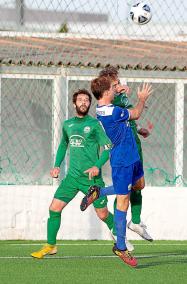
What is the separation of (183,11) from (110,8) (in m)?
1.04

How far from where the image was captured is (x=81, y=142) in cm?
1448

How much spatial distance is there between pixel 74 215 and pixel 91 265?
438 centimetres

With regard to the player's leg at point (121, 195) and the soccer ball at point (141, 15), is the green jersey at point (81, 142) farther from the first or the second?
the soccer ball at point (141, 15)

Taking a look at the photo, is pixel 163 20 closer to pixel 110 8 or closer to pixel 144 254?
pixel 110 8

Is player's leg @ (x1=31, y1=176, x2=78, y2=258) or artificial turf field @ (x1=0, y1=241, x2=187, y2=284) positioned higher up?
player's leg @ (x1=31, y1=176, x2=78, y2=258)

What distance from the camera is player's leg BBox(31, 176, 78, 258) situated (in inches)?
549

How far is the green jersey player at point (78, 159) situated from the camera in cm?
1404

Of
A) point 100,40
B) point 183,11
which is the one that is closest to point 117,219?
point 183,11

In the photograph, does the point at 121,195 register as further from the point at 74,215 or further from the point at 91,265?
the point at 74,215

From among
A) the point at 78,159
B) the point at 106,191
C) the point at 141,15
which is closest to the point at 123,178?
the point at 106,191

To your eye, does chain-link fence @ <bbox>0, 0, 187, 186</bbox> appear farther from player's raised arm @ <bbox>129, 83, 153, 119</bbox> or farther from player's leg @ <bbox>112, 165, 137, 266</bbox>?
player's raised arm @ <bbox>129, 83, 153, 119</bbox>

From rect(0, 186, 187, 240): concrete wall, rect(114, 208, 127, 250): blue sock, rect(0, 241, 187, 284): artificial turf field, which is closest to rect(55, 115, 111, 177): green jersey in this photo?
rect(0, 241, 187, 284): artificial turf field

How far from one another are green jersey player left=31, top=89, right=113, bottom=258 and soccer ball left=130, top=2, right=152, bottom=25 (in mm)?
3964

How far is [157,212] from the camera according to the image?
17625mm
